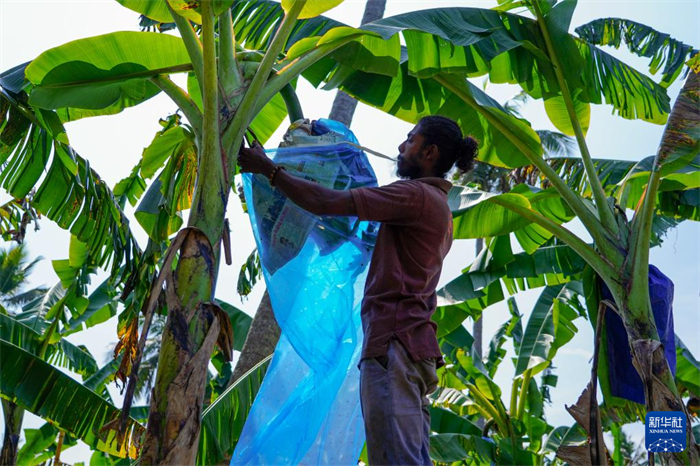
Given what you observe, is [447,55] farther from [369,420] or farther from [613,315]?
[369,420]

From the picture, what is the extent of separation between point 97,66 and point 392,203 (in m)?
2.21

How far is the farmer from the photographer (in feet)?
7.89

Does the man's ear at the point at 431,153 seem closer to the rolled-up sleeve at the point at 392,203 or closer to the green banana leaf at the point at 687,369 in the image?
the rolled-up sleeve at the point at 392,203

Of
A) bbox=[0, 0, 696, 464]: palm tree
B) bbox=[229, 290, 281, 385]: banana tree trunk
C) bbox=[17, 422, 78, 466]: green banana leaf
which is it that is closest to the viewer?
bbox=[0, 0, 696, 464]: palm tree

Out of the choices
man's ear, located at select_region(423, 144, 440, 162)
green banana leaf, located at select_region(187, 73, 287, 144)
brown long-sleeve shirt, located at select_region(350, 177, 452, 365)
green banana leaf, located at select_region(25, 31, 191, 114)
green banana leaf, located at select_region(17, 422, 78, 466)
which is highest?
green banana leaf, located at select_region(187, 73, 287, 144)

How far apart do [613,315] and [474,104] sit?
2164 mm

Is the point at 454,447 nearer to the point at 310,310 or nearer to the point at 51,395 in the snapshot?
the point at 51,395

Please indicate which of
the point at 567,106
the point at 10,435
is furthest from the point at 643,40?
the point at 10,435

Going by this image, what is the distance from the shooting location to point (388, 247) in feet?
9.01

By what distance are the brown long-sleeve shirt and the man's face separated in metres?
0.15

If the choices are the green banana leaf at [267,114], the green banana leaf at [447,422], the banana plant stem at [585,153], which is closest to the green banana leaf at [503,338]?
the green banana leaf at [447,422]

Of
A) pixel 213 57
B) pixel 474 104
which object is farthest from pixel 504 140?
pixel 213 57

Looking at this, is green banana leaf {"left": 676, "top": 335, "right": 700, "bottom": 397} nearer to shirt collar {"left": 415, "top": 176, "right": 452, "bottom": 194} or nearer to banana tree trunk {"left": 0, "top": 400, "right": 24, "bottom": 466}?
shirt collar {"left": 415, "top": 176, "right": 452, "bottom": 194}

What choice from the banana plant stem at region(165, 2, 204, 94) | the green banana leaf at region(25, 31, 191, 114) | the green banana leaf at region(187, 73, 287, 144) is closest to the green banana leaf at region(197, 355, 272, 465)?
the green banana leaf at region(187, 73, 287, 144)
